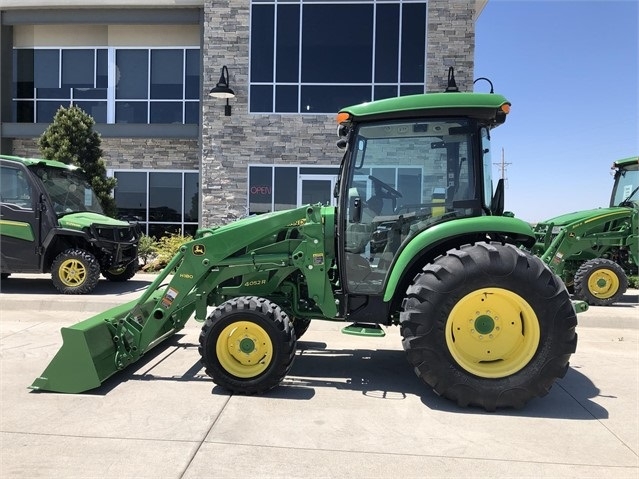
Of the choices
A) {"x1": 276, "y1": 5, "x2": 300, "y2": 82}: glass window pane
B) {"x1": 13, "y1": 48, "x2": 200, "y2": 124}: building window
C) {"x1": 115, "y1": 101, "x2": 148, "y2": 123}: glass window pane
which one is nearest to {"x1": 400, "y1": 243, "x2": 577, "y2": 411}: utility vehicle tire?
{"x1": 276, "y1": 5, "x2": 300, "y2": 82}: glass window pane

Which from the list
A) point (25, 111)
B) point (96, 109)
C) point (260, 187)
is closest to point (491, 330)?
point (260, 187)

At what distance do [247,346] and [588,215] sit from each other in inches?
285

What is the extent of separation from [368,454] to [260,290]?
1931 mm

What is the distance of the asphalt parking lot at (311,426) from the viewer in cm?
308

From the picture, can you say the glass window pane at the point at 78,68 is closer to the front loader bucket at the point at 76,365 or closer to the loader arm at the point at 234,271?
the loader arm at the point at 234,271

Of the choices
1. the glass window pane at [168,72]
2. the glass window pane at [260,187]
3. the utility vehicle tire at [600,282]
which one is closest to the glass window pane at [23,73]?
the glass window pane at [168,72]

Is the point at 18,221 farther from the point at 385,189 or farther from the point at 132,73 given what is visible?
the point at 132,73

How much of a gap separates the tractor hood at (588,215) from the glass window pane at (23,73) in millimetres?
16275

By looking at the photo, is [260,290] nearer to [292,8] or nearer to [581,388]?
[581,388]

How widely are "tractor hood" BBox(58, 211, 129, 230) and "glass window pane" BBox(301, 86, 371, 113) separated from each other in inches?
253

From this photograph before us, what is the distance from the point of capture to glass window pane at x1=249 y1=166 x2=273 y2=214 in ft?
44.5

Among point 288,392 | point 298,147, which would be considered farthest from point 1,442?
point 298,147

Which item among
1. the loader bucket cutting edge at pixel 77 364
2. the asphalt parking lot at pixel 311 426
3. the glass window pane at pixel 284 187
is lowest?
the asphalt parking lot at pixel 311 426

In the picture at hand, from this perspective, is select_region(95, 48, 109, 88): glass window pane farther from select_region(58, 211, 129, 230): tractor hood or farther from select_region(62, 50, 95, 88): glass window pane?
select_region(58, 211, 129, 230): tractor hood
